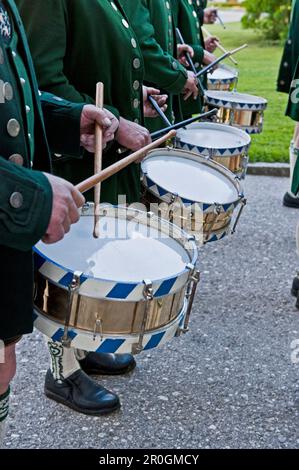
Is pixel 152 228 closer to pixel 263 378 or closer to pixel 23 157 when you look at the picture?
pixel 23 157

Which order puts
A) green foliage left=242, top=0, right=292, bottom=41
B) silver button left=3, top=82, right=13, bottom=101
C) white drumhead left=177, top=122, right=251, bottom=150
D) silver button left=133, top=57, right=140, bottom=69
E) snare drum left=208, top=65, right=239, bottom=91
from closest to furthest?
silver button left=3, top=82, right=13, bottom=101, silver button left=133, top=57, right=140, bottom=69, white drumhead left=177, top=122, right=251, bottom=150, snare drum left=208, top=65, right=239, bottom=91, green foliage left=242, top=0, right=292, bottom=41

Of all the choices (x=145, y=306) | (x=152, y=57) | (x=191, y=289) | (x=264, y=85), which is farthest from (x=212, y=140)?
(x=264, y=85)

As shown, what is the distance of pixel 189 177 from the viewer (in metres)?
2.74

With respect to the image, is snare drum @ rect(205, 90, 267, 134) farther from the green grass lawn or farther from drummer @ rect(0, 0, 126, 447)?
drummer @ rect(0, 0, 126, 447)

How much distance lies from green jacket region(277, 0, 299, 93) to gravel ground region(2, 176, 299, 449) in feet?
5.39

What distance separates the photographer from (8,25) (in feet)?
5.27

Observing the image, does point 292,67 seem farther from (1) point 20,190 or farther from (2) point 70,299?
(1) point 20,190

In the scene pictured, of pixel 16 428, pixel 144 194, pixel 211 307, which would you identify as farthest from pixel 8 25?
pixel 211 307

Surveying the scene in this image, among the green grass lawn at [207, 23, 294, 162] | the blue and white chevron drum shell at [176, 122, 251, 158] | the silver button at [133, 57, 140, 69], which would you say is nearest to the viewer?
the silver button at [133, 57, 140, 69]

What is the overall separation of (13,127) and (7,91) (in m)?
0.08

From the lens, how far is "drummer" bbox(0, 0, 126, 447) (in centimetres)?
143

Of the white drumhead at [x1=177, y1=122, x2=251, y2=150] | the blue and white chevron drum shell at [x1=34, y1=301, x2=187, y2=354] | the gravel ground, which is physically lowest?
the gravel ground

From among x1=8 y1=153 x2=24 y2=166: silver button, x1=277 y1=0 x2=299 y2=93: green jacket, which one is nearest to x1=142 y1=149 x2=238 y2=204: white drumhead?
x1=8 y1=153 x2=24 y2=166: silver button

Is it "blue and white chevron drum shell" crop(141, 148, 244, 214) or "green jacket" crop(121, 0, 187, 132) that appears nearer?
"blue and white chevron drum shell" crop(141, 148, 244, 214)
